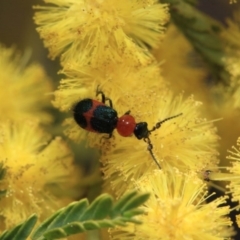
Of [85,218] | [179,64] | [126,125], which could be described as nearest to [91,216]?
[85,218]

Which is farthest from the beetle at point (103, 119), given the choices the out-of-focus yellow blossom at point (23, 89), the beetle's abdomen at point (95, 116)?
the out-of-focus yellow blossom at point (23, 89)

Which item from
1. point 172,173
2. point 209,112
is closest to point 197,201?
point 172,173

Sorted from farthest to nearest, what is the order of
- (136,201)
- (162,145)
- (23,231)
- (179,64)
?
(179,64), (162,145), (23,231), (136,201)

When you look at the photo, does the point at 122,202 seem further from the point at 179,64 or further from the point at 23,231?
the point at 179,64

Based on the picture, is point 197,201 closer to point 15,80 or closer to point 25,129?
point 25,129

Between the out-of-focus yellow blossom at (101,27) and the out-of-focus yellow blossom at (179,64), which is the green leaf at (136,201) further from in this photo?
the out-of-focus yellow blossom at (179,64)

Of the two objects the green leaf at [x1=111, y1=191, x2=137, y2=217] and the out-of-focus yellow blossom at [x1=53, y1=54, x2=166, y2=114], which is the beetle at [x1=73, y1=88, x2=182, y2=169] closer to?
the out-of-focus yellow blossom at [x1=53, y1=54, x2=166, y2=114]
